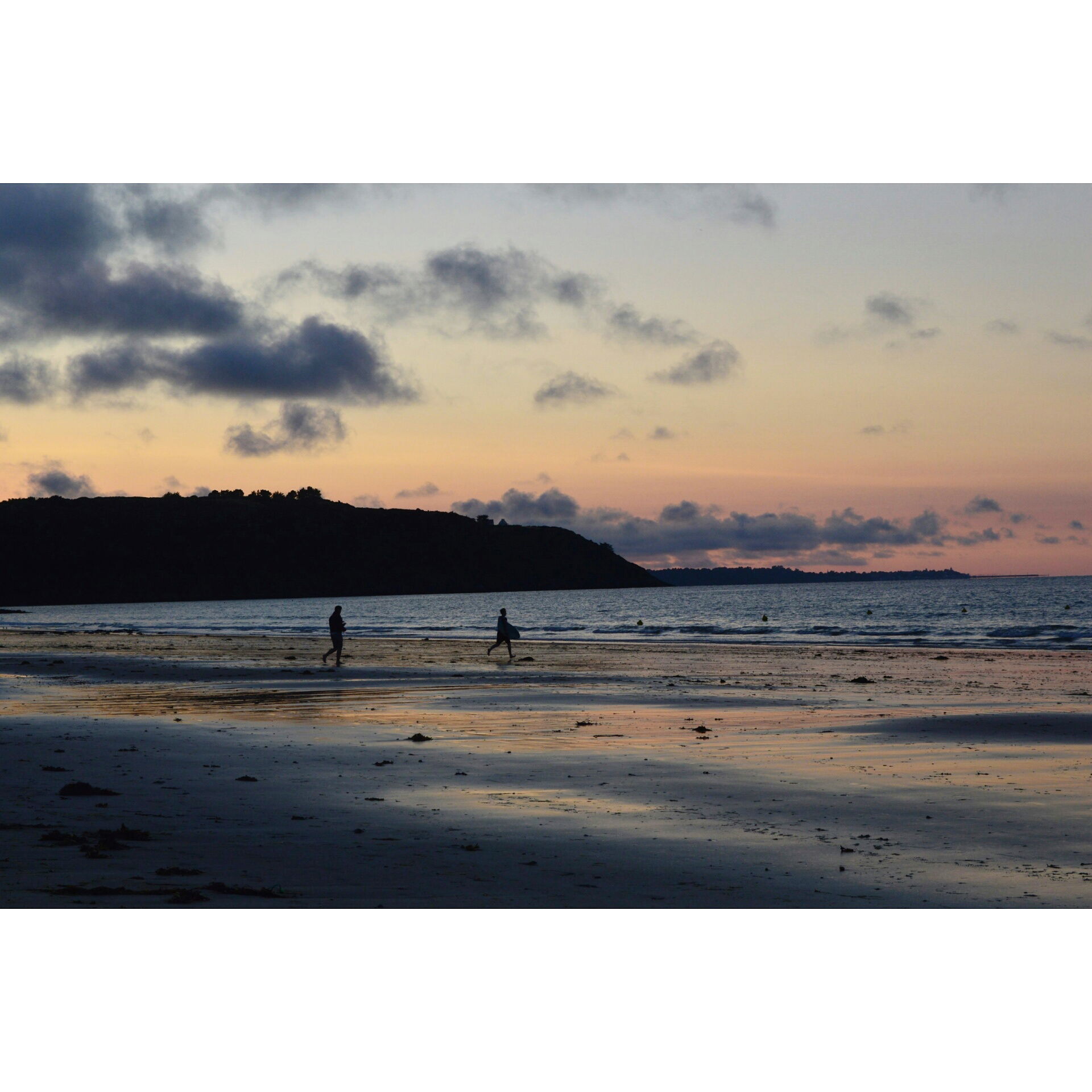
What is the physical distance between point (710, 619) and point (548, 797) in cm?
8341

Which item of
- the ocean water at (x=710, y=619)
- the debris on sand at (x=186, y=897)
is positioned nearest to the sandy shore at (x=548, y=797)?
the debris on sand at (x=186, y=897)

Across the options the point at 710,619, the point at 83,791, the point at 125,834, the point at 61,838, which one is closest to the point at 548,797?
the point at 125,834

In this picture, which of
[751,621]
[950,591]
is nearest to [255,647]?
[751,621]

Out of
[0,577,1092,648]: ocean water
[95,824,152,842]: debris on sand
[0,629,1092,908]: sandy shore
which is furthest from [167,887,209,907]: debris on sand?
[0,577,1092,648]: ocean water

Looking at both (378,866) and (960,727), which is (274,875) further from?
(960,727)

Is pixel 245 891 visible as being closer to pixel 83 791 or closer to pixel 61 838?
pixel 61 838

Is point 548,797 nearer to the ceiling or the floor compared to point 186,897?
nearer to the floor

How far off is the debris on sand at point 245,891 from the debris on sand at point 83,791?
4.35 metres

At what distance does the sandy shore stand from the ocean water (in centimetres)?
3081

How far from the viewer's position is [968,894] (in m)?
7.75

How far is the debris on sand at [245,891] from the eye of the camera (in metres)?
7.48

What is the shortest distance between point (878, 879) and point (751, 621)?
79.3m

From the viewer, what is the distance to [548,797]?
37.2 feet

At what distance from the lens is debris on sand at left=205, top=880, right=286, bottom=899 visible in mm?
7484
